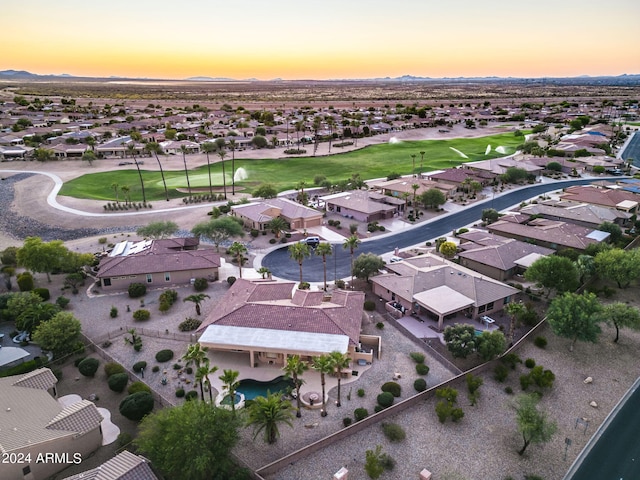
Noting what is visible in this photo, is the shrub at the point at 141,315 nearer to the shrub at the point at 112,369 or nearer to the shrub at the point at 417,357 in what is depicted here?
the shrub at the point at 112,369

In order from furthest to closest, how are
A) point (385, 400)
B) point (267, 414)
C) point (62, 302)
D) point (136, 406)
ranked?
point (62, 302), point (385, 400), point (136, 406), point (267, 414)

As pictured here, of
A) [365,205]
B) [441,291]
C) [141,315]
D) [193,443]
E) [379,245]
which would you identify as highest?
[193,443]

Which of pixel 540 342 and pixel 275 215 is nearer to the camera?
pixel 540 342

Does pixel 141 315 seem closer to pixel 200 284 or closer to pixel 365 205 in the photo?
pixel 200 284

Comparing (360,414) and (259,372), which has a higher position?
(360,414)

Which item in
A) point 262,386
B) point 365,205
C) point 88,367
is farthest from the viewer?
point 365,205

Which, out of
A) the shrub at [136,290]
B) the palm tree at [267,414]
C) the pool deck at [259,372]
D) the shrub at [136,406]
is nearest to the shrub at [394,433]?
the pool deck at [259,372]

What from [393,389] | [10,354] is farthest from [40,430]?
[393,389]
